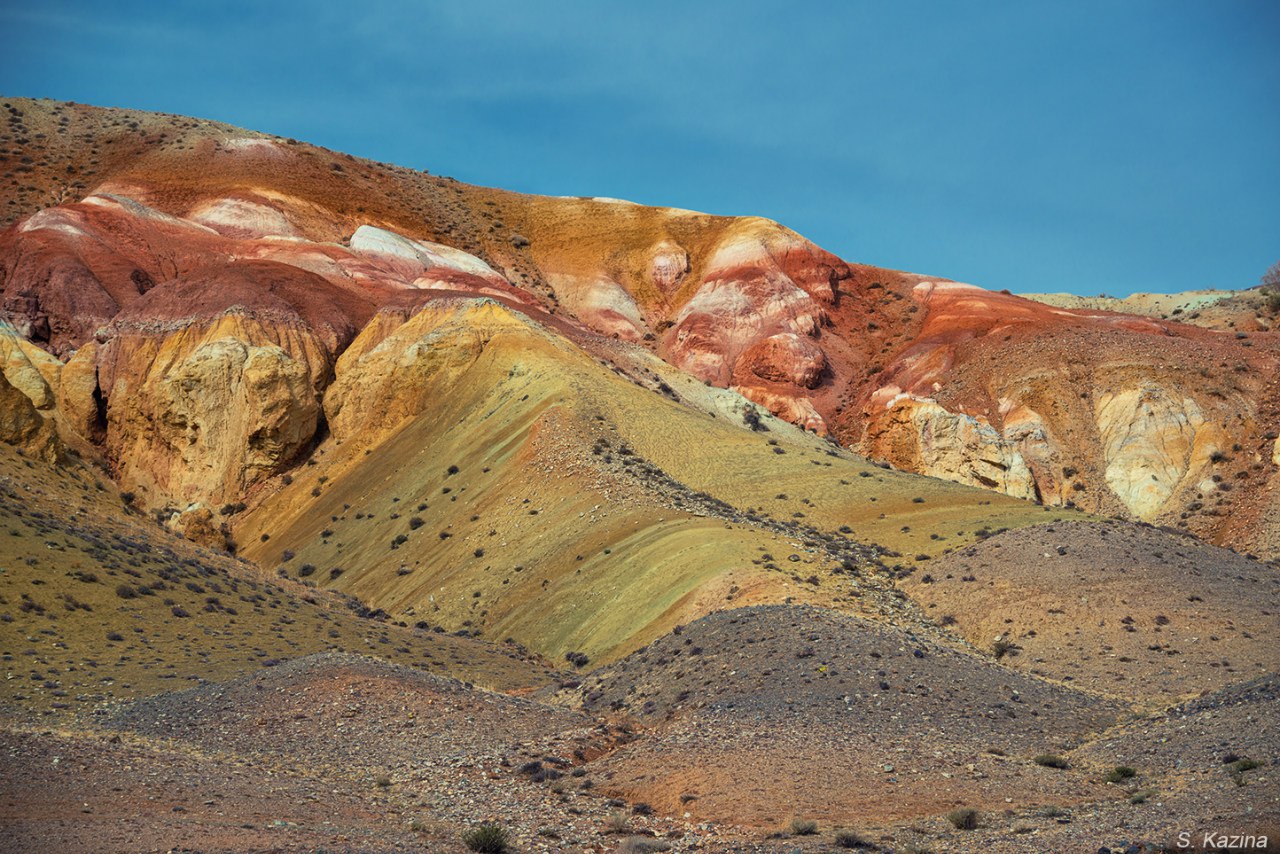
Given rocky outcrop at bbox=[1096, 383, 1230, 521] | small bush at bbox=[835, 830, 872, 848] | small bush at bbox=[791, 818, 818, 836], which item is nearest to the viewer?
small bush at bbox=[835, 830, 872, 848]

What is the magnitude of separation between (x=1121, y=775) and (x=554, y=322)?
4804cm

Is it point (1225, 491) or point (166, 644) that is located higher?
point (1225, 491)

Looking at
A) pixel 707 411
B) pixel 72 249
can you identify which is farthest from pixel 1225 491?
pixel 72 249

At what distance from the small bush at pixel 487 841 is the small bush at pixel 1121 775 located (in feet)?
33.2

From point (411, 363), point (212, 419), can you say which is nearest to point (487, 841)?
point (411, 363)

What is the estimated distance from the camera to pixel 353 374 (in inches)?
2286

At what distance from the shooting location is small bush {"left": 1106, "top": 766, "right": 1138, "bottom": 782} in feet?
66.4

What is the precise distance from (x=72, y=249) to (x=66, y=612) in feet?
148

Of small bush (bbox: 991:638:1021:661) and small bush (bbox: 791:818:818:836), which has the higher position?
small bush (bbox: 991:638:1021:661)

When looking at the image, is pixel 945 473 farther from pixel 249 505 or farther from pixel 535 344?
pixel 249 505

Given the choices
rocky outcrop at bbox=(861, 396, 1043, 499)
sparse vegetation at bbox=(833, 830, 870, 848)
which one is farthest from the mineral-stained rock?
sparse vegetation at bbox=(833, 830, 870, 848)

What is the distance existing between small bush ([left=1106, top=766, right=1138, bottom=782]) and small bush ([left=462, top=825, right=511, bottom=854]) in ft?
33.2

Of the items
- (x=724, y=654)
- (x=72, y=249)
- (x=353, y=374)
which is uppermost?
(x=72, y=249)

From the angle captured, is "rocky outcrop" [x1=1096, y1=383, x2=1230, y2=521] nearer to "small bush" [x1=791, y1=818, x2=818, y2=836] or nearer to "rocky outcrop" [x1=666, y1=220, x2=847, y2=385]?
"rocky outcrop" [x1=666, y1=220, x2=847, y2=385]
